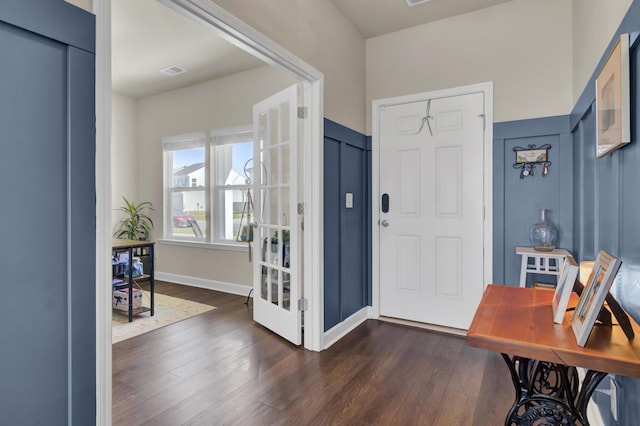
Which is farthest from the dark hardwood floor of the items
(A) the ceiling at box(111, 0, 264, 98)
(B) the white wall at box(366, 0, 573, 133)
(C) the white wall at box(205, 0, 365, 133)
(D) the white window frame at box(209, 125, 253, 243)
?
(A) the ceiling at box(111, 0, 264, 98)

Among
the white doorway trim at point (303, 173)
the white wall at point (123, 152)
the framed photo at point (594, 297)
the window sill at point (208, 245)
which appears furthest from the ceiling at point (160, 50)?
the framed photo at point (594, 297)

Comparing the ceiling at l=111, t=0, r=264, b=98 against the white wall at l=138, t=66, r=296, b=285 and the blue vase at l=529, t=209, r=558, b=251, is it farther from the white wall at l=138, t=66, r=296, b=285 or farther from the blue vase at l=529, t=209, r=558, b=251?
the blue vase at l=529, t=209, r=558, b=251

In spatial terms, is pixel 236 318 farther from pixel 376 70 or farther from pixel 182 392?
pixel 376 70

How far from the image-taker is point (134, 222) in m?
5.09

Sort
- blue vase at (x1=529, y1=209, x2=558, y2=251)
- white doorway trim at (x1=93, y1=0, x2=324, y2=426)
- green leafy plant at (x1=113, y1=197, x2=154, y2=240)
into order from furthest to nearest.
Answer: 1. green leafy plant at (x1=113, y1=197, x2=154, y2=240)
2. blue vase at (x1=529, y1=209, x2=558, y2=251)
3. white doorway trim at (x1=93, y1=0, x2=324, y2=426)

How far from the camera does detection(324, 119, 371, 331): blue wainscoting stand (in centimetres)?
286

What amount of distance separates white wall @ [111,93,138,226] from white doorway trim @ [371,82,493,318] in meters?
3.76

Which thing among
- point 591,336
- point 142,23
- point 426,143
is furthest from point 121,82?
point 591,336

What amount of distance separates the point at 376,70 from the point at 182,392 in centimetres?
305

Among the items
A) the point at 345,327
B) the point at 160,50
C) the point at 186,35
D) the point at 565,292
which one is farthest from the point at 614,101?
the point at 160,50

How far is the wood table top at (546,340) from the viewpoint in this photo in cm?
96

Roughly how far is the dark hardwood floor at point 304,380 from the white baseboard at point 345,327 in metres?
0.05

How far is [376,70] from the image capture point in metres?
3.43

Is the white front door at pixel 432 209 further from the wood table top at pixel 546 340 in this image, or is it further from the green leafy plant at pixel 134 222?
the green leafy plant at pixel 134 222
